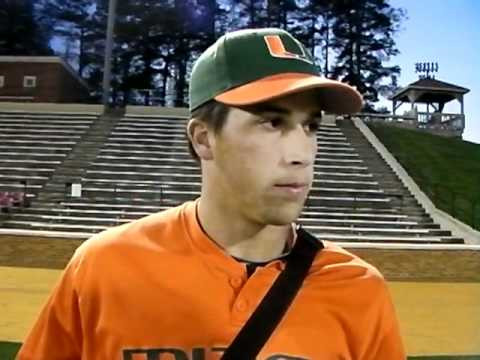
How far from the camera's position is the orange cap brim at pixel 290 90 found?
52cm

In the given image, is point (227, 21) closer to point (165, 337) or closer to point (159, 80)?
point (159, 80)

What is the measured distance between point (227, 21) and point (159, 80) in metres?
2.56

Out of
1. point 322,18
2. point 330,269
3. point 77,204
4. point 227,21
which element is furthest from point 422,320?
point 77,204

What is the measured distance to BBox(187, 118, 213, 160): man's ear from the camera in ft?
1.85

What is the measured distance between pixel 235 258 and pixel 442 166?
8767 millimetres

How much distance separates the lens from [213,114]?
1.82 ft

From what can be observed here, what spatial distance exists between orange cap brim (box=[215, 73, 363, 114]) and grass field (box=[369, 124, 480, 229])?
6424 millimetres

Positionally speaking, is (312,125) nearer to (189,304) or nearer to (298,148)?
(298,148)

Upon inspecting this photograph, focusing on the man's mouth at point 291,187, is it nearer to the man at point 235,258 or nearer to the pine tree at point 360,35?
the man at point 235,258

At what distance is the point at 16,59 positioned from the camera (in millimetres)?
11930

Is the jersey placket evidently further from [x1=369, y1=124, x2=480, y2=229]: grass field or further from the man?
[x1=369, y1=124, x2=480, y2=229]: grass field

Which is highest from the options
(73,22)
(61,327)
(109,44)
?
(73,22)

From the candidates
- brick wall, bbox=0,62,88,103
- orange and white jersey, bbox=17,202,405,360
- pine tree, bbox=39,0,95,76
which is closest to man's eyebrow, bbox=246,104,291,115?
orange and white jersey, bbox=17,202,405,360

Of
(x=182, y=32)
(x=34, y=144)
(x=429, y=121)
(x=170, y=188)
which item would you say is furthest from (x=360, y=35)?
(x=429, y=121)
